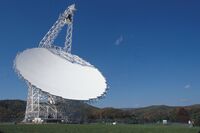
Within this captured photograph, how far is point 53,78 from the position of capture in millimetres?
75500

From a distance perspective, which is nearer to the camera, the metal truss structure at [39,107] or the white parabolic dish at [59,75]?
the white parabolic dish at [59,75]

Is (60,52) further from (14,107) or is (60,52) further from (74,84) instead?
(14,107)

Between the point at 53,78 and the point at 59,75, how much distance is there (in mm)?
1563

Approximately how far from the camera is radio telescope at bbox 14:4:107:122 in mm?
72731

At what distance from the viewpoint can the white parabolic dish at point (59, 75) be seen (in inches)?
2852

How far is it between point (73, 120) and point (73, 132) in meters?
45.0

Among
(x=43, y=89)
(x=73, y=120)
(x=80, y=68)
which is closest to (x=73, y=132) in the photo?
(x=43, y=89)

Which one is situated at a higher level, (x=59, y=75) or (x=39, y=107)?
(x=59, y=75)

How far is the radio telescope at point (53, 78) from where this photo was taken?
72.7 metres

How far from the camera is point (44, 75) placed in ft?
244

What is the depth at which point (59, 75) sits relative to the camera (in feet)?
251

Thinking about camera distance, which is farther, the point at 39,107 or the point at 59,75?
the point at 39,107

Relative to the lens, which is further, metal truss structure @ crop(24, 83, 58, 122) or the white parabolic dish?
metal truss structure @ crop(24, 83, 58, 122)

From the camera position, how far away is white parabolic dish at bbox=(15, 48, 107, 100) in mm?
72438
